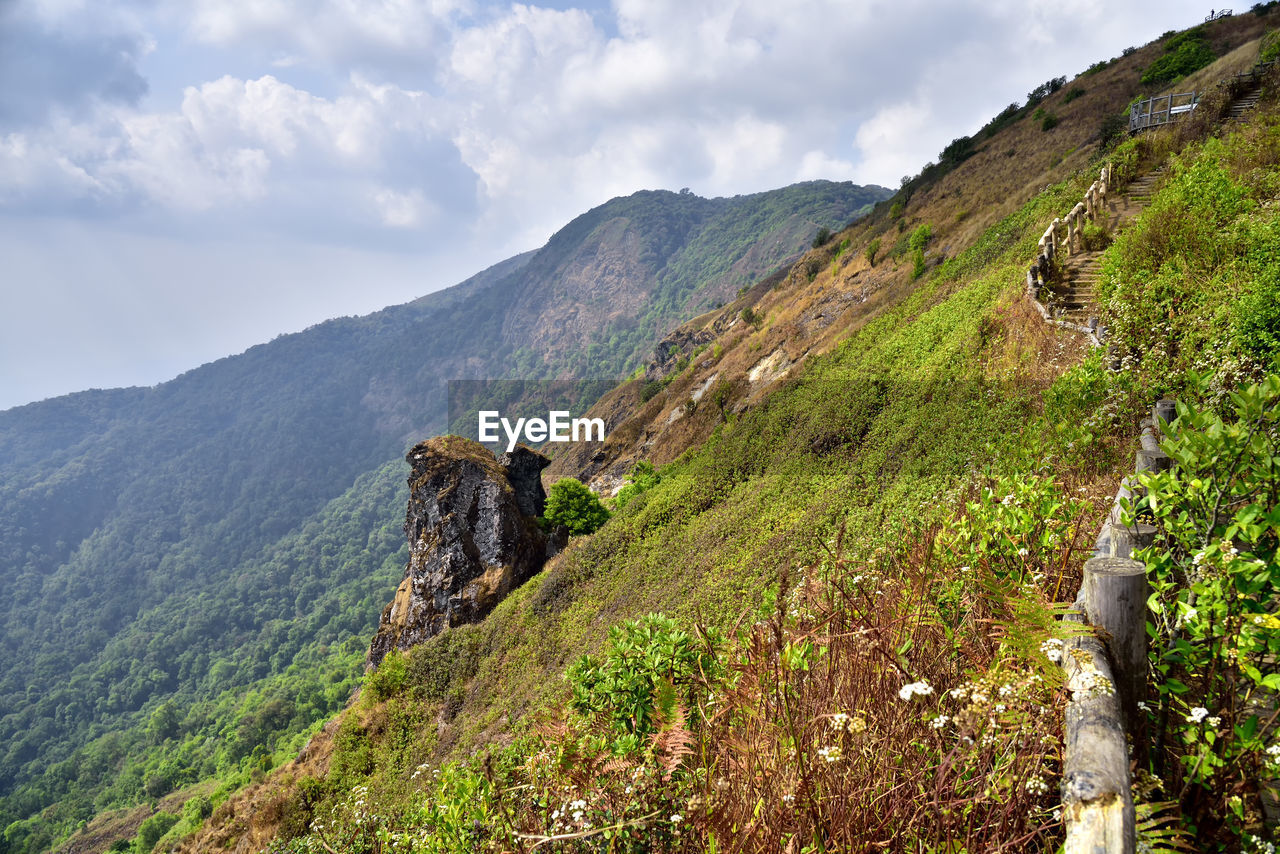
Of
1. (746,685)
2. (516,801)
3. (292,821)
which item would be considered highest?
(746,685)

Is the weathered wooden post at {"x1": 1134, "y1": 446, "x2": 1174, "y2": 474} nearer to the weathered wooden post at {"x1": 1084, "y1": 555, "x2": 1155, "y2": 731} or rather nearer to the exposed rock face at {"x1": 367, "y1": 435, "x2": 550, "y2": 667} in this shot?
the weathered wooden post at {"x1": 1084, "y1": 555, "x2": 1155, "y2": 731}

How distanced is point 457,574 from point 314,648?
80649 mm

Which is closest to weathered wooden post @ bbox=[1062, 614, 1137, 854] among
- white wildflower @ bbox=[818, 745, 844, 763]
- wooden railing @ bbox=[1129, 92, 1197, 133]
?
white wildflower @ bbox=[818, 745, 844, 763]

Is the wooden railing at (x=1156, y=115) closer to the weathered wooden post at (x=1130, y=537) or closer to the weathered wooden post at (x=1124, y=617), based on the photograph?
the weathered wooden post at (x=1130, y=537)

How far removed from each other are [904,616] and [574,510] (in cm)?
2305

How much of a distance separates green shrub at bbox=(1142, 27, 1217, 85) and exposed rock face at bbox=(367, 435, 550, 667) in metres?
37.2

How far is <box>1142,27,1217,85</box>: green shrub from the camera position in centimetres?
2714

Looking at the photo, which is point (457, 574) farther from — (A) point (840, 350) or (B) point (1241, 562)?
(B) point (1241, 562)

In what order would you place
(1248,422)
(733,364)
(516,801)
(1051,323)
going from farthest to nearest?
(733,364) < (1051,323) < (516,801) < (1248,422)

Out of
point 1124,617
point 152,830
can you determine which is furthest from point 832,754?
point 152,830

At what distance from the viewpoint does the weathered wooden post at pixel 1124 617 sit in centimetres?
187

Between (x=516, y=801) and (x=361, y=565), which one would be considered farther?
(x=361, y=565)

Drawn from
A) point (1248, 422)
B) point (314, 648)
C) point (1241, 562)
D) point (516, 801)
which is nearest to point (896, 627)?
point (1241, 562)

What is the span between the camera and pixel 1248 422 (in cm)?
217
